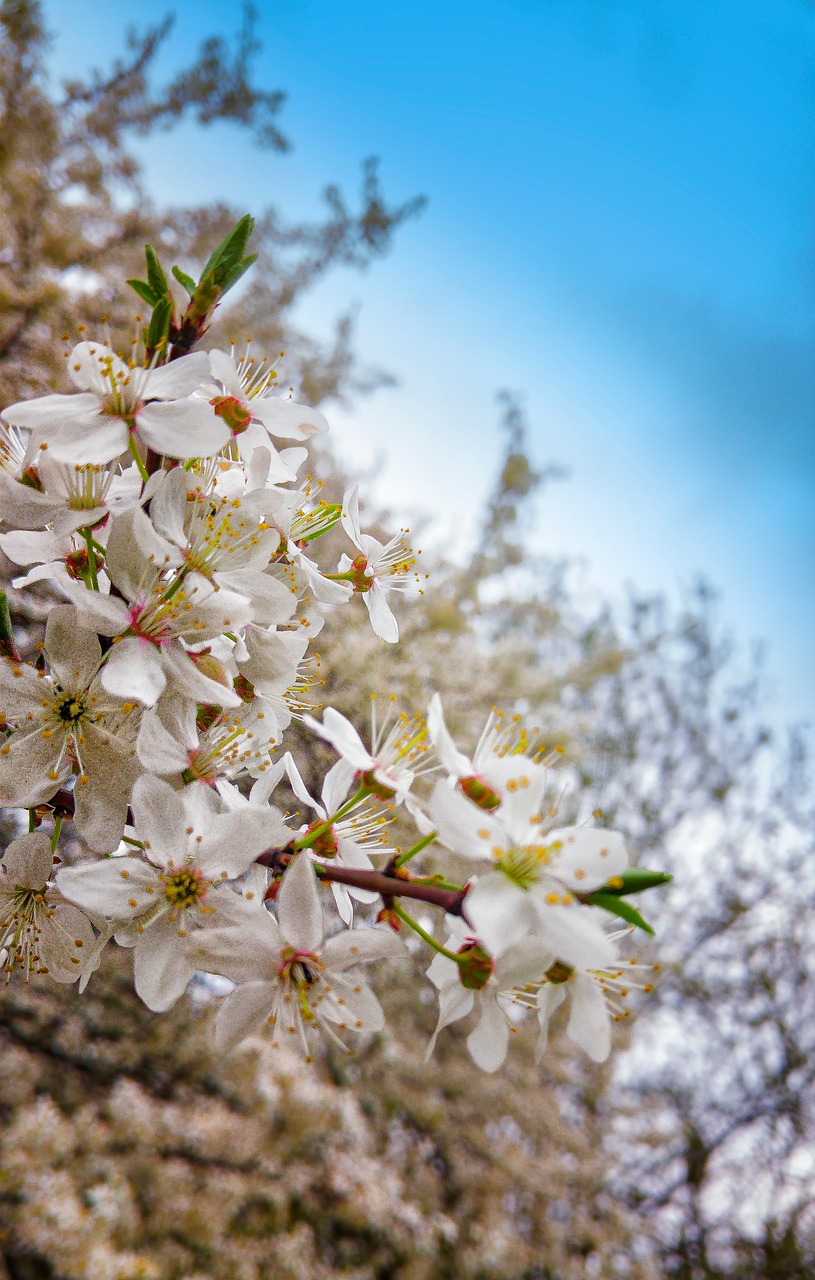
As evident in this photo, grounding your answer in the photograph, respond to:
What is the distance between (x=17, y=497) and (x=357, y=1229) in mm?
4158

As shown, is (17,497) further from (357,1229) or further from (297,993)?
(357,1229)

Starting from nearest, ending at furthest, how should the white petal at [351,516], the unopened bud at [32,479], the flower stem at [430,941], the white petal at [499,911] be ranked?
the white petal at [499,911] < the flower stem at [430,941] < the unopened bud at [32,479] < the white petal at [351,516]

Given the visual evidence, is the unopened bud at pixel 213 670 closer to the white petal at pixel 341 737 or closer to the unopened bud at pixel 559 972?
the white petal at pixel 341 737

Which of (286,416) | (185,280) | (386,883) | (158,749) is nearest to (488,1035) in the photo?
(386,883)

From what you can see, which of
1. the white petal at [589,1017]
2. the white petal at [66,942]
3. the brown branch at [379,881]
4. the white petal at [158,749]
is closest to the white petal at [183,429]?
the white petal at [158,749]

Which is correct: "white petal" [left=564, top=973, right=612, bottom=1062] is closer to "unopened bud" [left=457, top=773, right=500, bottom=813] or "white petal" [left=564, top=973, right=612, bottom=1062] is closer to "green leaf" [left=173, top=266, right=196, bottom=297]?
"unopened bud" [left=457, top=773, right=500, bottom=813]

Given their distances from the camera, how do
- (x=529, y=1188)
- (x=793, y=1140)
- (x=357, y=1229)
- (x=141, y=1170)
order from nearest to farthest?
(x=141, y=1170) < (x=357, y=1229) < (x=529, y=1188) < (x=793, y=1140)

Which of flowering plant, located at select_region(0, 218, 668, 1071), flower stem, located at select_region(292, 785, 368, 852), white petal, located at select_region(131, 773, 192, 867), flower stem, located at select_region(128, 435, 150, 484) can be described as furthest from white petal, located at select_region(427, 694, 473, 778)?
flower stem, located at select_region(128, 435, 150, 484)

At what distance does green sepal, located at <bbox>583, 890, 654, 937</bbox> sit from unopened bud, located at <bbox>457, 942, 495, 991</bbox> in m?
0.11

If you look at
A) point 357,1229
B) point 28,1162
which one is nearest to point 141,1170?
point 28,1162

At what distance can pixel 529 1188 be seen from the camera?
4266 mm

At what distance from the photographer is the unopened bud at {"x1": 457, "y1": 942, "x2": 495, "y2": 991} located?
2.00ft

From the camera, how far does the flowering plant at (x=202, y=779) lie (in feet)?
1.82

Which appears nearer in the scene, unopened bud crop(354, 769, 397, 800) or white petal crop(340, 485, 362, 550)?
unopened bud crop(354, 769, 397, 800)
